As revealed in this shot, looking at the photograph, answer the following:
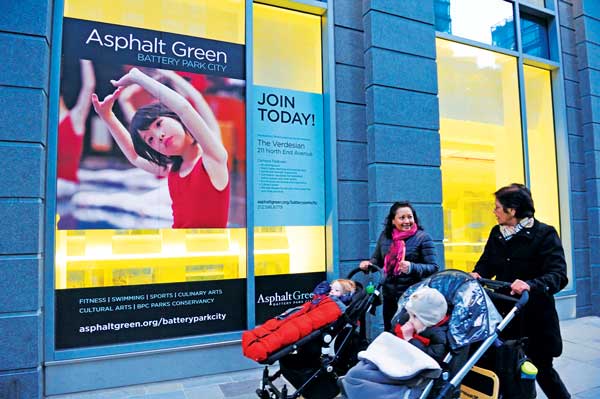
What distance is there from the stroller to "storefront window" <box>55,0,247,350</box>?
8.06 ft

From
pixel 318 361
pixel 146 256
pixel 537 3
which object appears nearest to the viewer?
pixel 318 361

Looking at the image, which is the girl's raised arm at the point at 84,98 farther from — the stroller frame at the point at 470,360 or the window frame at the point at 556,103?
the window frame at the point at 556,103

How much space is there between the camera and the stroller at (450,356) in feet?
7.59

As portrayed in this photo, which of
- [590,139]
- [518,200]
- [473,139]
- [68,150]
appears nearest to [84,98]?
[68,150]

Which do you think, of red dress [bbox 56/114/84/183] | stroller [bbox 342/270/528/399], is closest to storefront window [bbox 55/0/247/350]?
red dress [bbox 56/114/84/183]

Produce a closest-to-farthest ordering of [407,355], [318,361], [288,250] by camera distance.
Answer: [407,355], [318,361], [288,250]

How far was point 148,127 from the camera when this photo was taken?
14.7ft

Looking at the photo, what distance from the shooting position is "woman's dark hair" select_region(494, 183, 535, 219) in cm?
314

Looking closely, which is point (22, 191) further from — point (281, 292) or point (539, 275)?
point (539, 275)

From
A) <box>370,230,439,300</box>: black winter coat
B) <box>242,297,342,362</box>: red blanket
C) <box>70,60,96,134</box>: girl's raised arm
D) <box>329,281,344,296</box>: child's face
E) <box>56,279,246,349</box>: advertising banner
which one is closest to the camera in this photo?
<box>242,297,342,362</box>: red blanket

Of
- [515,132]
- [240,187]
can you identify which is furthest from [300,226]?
[515,132]

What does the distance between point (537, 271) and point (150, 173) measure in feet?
12.2

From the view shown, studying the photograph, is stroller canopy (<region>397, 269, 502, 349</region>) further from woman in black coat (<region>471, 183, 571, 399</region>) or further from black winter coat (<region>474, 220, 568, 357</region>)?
black winter coat (<region>474, 220, 568, 357</region>)

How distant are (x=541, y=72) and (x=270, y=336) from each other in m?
6.83
